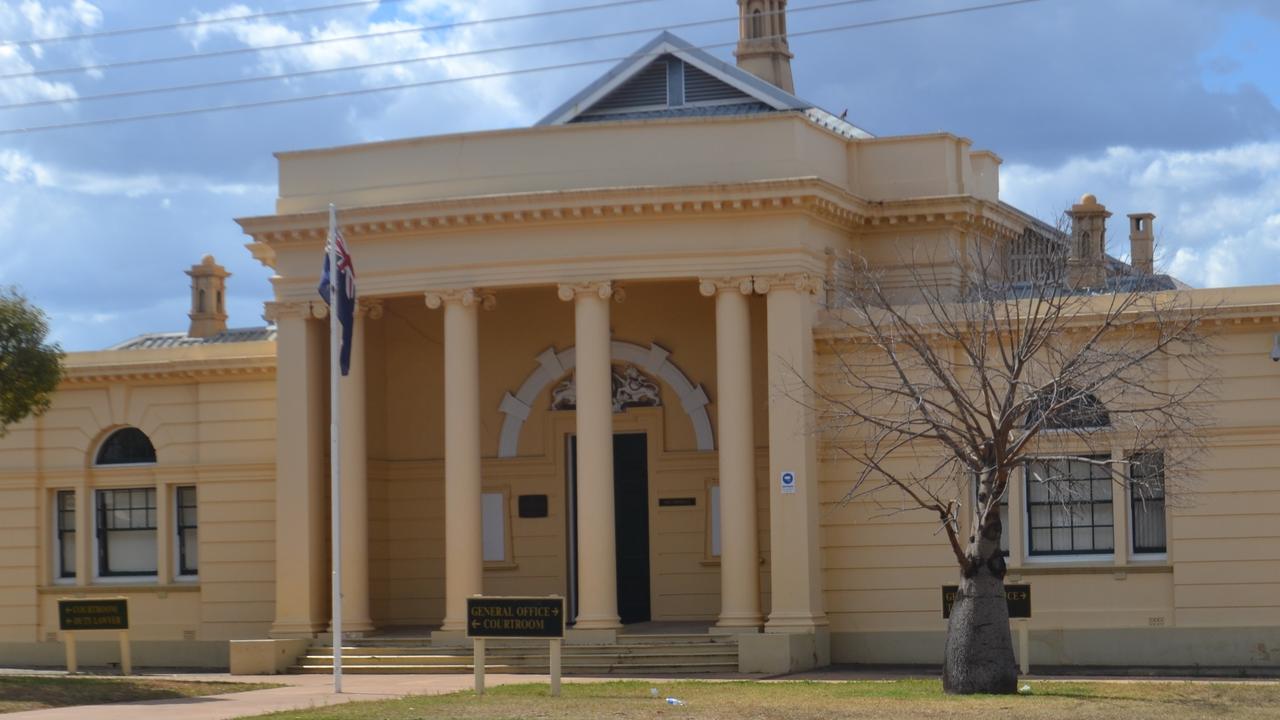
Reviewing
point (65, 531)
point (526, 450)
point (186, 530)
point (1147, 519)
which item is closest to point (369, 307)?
point (526, 450)

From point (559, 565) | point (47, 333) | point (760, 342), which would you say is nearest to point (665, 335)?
point (760, 342)

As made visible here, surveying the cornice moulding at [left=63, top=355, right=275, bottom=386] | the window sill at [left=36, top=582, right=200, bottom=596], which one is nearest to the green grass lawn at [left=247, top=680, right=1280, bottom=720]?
the cornice moulding at [left=63, top=355, right=275, bottom=386]

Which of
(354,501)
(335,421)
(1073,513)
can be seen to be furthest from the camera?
(354,501)

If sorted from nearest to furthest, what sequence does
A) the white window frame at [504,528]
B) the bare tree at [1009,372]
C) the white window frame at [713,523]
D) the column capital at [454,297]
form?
the bare tree at [1009,372] < the column capital at [454,297] < the white window frame at [713,523] < the white window frame at [504,528]

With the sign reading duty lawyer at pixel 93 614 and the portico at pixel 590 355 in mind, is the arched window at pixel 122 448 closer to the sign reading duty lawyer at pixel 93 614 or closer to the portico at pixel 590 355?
the portico at pixel 590 355

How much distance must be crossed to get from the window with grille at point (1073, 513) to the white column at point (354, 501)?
404 inches

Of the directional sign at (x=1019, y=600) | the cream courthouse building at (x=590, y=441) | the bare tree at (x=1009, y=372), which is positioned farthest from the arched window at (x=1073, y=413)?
the directional sign at (x=1019, y=600)

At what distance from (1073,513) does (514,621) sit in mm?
9720

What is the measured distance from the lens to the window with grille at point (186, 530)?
3409cm

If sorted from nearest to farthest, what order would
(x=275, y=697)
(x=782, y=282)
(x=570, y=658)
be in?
(x=275, y=697) < (x=570, y=658) < (x=782, y=282)

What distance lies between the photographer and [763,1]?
137 ft

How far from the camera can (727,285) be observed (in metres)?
29.5

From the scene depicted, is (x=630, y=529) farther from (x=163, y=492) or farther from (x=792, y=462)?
(x=163, y=492)

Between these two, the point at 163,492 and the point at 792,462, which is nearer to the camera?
the point at 792,462
